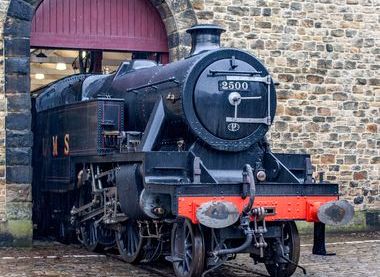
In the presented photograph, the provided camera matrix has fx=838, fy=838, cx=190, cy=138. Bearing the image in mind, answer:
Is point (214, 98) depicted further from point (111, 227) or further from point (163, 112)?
point (111, 227)

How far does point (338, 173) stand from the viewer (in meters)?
14.4

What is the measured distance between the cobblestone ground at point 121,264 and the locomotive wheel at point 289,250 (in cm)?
35

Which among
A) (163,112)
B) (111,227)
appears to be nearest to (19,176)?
(111,227)

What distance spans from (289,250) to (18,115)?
16.4 feet

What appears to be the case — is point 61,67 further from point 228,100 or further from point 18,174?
point 228,100

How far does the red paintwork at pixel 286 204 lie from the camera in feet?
27.6

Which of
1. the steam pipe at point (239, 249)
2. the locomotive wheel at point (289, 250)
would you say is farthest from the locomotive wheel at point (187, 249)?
the locomotive wheel at point (289, 250)

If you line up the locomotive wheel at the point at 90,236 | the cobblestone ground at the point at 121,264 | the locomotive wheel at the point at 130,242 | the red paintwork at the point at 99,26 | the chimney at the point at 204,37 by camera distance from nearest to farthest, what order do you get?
1. the cobblestone ground at the point at 121,264
2. the chimney at the point at 204,37
3. the locomotive wheel at the point at 130,242
4. the locomotive wheel at the point at 90,236
5. the red paintwork at the point at 99,26

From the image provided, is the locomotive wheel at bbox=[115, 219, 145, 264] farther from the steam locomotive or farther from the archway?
the archway

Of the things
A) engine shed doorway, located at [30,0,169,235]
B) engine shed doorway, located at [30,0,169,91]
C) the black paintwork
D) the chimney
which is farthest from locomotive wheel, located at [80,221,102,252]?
the chimney

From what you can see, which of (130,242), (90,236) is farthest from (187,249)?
(90,236)

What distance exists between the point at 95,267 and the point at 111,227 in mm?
897

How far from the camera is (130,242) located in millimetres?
10430

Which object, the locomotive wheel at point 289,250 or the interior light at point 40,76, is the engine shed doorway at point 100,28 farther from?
the interior light at point 40,76
